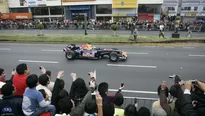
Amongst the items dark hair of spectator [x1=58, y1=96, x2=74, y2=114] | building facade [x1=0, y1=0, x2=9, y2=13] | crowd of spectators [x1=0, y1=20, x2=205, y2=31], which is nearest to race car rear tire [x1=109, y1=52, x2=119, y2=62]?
dark hair of spectator [x1=58, y1=96, x2=74, y2=114]

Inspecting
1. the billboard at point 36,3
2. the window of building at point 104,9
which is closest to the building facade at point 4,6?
the billboard at point 36,3

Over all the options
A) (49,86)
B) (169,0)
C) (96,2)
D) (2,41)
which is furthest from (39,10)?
(49,86)

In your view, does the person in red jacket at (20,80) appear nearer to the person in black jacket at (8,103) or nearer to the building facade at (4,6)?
the person in black jacket at (8,103)

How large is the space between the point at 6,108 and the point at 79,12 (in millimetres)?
37080

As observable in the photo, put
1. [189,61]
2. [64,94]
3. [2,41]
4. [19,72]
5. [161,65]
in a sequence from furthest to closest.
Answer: [2,41] < [189,61] < [161,65] < [19,72] < [64,94]

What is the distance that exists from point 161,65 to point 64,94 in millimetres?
7894

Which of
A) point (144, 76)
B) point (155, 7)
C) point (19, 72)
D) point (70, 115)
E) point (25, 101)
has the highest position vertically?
point (155, 7)

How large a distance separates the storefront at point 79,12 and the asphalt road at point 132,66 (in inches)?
998

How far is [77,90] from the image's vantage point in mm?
4129

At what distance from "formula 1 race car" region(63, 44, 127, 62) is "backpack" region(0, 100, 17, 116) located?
26.7ft

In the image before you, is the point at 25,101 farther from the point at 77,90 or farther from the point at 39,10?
the point at 39,10

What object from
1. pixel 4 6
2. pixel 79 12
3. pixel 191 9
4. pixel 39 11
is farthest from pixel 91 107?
pixel 4 6

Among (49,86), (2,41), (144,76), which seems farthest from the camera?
(2,41)

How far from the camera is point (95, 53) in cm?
1128
